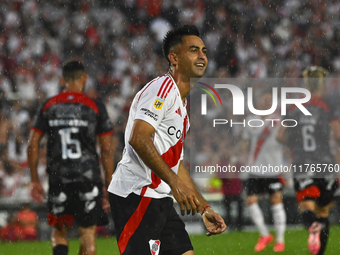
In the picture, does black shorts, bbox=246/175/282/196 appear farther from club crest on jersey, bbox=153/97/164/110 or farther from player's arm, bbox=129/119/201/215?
player's arm, bbox=129/119/201/215

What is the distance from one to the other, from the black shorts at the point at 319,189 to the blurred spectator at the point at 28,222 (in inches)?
201

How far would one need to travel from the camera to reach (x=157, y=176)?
284 cm

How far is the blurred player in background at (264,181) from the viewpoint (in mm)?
7070

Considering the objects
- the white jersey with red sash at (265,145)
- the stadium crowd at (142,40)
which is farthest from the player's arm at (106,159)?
the stadium crowd at (142,40)

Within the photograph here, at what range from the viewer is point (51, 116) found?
4422mm

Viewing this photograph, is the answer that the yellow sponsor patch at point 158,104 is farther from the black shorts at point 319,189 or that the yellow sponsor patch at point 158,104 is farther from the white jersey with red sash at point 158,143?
the black shorts at point 319,189

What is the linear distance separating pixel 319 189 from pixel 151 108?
333cm

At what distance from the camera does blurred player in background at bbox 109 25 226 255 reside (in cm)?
272

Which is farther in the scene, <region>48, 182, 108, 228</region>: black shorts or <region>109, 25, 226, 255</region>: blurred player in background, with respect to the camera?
<region>48, 182, 108, 228</region>: black shorts

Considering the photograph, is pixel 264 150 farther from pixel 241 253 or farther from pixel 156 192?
pixel 156 192

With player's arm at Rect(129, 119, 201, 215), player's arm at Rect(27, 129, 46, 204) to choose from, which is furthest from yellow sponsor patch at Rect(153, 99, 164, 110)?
player's arm at Rect(27, 129, 46, 204)

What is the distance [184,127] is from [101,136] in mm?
1663

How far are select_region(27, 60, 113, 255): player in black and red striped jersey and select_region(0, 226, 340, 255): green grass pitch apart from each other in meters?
2.67

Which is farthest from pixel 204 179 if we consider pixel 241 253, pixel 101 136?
pixel 101 136
